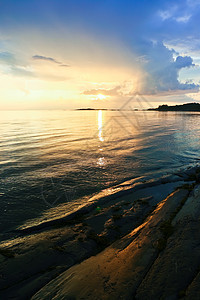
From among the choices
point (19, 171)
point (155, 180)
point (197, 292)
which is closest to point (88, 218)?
point (197, 292)

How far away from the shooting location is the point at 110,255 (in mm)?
5609

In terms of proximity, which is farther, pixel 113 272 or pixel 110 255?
pixel 110 255

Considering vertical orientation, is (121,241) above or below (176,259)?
below

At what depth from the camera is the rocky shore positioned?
4172mm

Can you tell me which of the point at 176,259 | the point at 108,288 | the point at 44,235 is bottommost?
the point at 44,235

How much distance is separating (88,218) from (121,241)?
7.86 feet

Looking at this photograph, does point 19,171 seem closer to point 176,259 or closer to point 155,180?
point 155,180

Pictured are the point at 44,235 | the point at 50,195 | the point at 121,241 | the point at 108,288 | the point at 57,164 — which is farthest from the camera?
the point at 57,164

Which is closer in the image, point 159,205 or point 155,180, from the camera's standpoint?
point 159,205

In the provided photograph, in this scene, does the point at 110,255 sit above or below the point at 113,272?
below

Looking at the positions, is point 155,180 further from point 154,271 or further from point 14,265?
point 14,265

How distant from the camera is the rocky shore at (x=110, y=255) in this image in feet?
13.7

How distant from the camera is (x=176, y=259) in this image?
4758mm

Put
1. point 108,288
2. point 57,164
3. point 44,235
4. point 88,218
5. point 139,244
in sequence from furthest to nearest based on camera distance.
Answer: point 57,164 < point 88,218 < point 44,235 < point 139,244 < point 108,288
